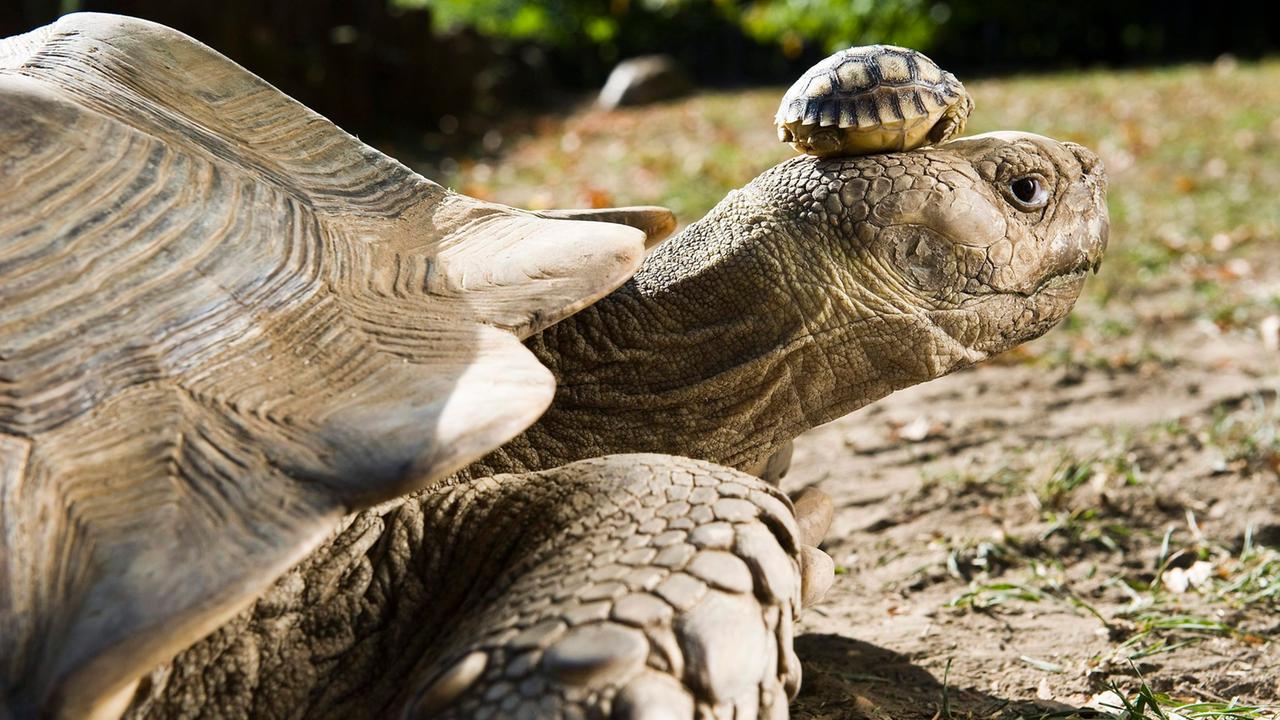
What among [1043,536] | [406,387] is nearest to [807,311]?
[406,387]

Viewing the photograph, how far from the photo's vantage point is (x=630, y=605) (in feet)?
4.60

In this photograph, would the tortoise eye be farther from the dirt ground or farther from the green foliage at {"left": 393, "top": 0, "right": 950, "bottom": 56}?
the green foliage at {"left": 393, "top": 0, "right": 950, "bottom": 56}

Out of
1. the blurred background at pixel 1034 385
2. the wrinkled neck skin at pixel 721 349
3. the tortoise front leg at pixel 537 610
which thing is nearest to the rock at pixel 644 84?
the blurred background at pixel 1034 385

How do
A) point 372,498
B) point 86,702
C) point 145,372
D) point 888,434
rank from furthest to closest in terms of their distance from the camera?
point 888,434
point 145,372
point 372,498
point 86,702

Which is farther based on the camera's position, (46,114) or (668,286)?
(668,286)

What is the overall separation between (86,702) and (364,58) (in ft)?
29.3

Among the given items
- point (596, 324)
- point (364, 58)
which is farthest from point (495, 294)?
point (364, 58)

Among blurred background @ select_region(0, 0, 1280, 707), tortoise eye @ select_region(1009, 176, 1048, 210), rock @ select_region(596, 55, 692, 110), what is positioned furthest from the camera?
rock @ select_region(596, 55, 692, 110)

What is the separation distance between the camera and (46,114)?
174cm

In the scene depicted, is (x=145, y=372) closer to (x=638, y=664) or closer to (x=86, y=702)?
(x=86, y=702)

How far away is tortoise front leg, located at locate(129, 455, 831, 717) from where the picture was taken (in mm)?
1377

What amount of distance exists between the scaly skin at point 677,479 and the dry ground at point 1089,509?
0.58m

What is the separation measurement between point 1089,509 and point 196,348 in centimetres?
222

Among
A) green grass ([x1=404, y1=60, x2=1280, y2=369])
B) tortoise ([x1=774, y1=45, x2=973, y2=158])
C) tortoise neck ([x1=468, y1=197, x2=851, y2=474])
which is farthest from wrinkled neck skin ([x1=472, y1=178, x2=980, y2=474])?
green grass ([x1=404, y1=60, x2=1280, y2=369])
